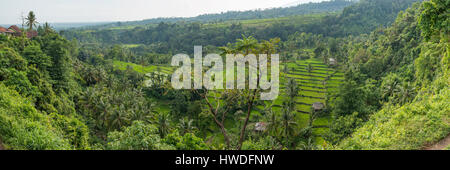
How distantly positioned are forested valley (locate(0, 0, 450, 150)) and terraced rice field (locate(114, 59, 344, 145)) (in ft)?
0.76

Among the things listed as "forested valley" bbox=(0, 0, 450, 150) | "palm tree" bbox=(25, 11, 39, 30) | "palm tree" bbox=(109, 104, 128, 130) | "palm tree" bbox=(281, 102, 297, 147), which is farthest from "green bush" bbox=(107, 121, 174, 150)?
"palm tree" bbox=(25, 11, 39, 30)

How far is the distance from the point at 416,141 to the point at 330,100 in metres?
37.5

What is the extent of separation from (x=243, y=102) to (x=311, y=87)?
29564 mm

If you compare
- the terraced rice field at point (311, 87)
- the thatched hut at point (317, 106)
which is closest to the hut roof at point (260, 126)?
the terraced rice field at point (311, 87)

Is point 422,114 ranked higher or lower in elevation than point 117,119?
higher

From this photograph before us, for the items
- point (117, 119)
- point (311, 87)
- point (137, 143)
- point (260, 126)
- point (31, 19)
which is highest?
point (31, 19)

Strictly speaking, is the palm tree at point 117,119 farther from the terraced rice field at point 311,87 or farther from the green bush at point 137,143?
the terraced rice field at point 311,87

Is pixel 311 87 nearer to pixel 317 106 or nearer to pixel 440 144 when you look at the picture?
pixel 317 106

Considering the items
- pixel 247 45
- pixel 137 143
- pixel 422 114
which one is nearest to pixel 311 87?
pixel 422 114

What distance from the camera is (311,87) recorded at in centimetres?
5594

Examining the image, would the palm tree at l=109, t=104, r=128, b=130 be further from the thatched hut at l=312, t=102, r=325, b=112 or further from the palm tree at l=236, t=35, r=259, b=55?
the thatched hut at l=312, t=102, r=325, b=112

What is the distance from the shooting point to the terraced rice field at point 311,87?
134 ft

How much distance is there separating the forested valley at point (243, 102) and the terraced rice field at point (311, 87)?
0.76 ft
